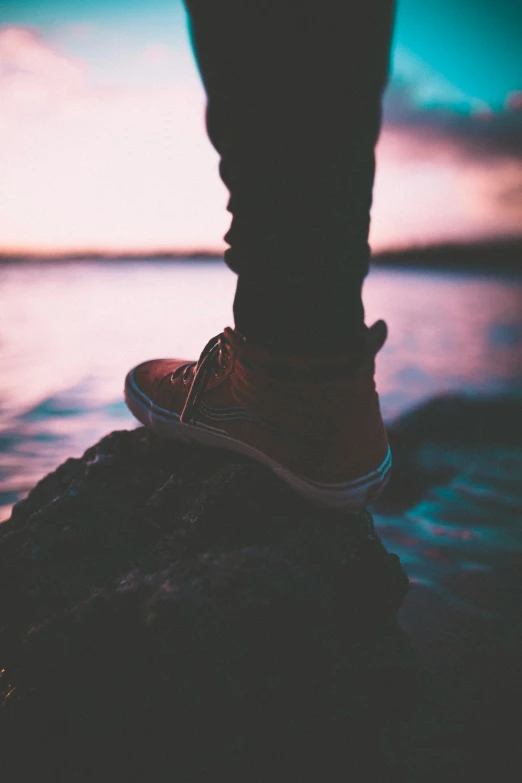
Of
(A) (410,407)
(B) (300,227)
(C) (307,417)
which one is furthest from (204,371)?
(A) (410,407)

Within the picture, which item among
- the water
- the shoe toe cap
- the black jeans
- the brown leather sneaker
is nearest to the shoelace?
the brown leather sneaker

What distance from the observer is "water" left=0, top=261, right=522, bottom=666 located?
2.49 meters

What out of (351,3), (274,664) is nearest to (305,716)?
(274,664)

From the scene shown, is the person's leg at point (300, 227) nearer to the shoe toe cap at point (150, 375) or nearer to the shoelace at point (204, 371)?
the shoelace at point (204, 371)

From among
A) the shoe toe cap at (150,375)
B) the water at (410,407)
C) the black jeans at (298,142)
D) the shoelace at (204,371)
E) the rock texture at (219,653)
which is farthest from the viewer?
the water at (410,407)

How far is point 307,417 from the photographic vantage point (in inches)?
57.0

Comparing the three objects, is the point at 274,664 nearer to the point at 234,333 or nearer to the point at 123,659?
the point at 123,659

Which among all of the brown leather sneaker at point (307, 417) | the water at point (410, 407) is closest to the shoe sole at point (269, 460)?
the brown leather sneaker at point (307, 417)

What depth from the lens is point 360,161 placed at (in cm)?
121

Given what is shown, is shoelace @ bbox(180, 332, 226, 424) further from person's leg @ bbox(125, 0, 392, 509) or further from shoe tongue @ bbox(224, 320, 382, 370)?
shoe tongue @ bbox(224, 320, 382, 370)

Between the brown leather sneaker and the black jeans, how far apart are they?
0.09m

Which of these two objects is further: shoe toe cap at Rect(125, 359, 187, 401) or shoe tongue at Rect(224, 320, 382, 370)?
shoe toe cap at Rect(125, 359, 187, 401)

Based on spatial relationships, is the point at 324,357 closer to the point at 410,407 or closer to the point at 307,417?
the point at 307,417

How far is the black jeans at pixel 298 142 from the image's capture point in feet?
3.65
